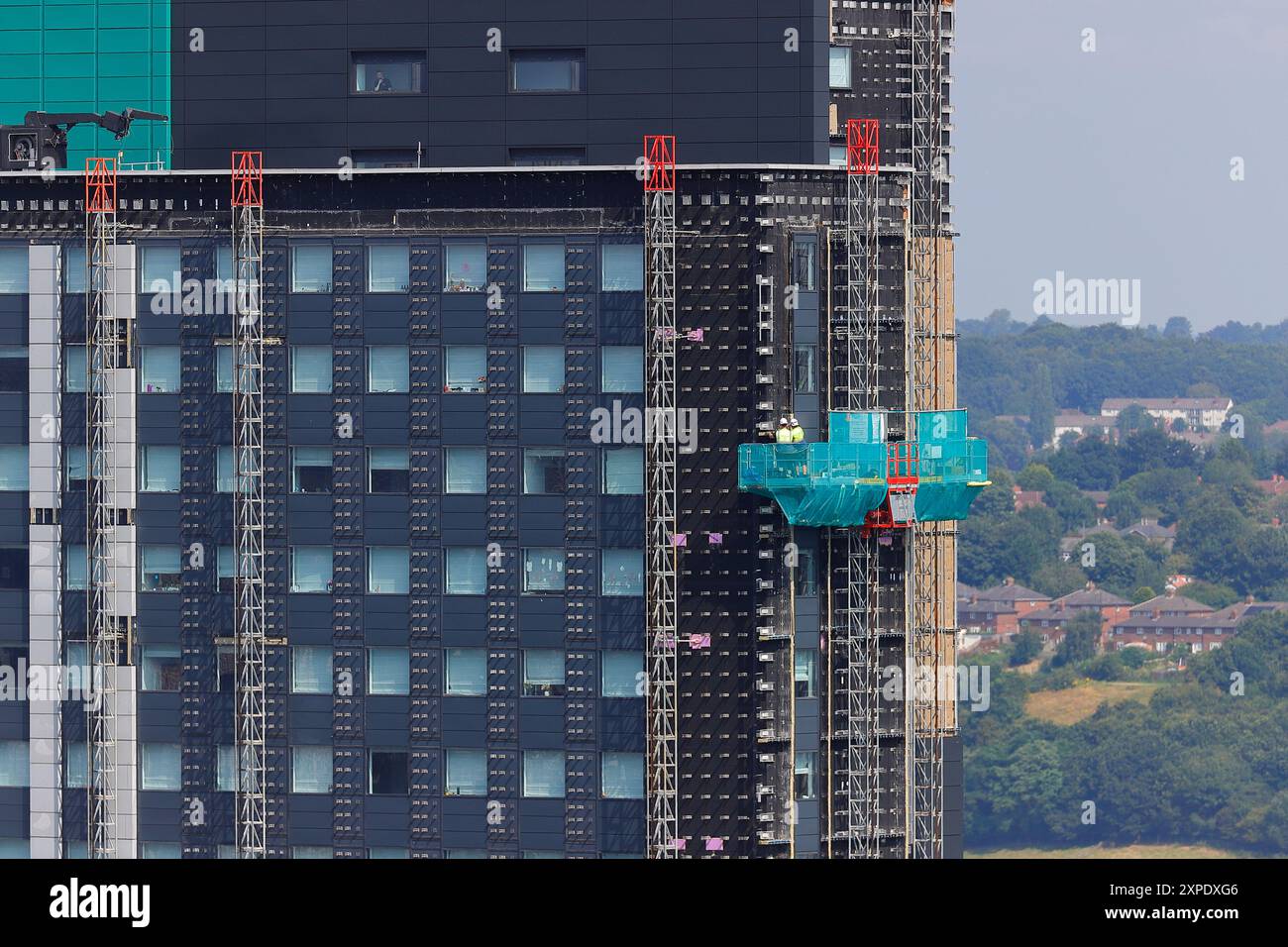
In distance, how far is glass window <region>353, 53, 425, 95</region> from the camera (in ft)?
419

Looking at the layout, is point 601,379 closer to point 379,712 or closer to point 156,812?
point 379,712

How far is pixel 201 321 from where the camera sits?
125188mm

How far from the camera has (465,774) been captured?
402 feet

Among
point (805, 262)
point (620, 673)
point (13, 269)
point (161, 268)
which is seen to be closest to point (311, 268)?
point (161, 268)

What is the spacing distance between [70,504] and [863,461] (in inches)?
1627

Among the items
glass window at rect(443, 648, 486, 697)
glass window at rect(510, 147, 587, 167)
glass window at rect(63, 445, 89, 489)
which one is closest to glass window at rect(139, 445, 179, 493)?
glass window at rect(63, 445, 89, 489)

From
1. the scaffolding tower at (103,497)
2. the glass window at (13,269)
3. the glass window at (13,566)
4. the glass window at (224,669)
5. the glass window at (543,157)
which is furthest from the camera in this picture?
the glass window at (13,566)

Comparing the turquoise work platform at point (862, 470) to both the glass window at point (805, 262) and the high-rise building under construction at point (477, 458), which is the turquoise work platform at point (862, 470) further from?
the glass window at point (805, 262)

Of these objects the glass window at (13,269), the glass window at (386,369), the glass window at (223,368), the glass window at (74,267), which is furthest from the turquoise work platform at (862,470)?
the glass window at (13,269)

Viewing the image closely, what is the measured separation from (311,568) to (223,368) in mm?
11300

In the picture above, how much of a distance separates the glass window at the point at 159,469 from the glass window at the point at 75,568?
485cm

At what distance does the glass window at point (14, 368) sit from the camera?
416 feet

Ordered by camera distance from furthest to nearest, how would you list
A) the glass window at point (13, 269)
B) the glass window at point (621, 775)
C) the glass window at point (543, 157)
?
1. the glass window at point (13, 269)
2. the glass window at point (543, 157)
3. the glass window at point (621, 775)
